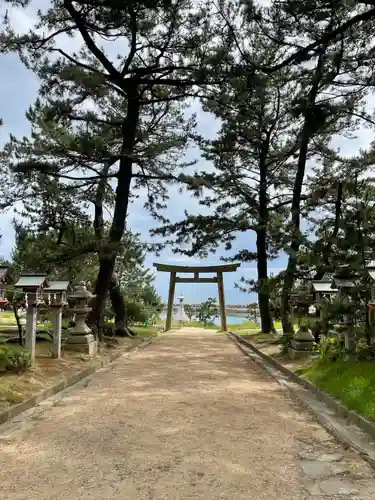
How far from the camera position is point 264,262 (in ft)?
52.4

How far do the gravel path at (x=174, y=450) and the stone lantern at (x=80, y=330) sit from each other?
2.96 m

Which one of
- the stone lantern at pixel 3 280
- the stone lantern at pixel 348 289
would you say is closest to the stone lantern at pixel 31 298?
the stone lantern at pixel 3 280

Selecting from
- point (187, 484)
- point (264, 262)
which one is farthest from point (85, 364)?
point (264, 262)

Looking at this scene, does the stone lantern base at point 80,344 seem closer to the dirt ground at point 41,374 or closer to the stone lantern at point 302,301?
the dirt ground at point 41,374

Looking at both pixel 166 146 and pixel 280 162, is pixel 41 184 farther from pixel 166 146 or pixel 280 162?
pixel 280 162

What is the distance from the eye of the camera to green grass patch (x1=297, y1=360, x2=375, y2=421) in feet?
15.9

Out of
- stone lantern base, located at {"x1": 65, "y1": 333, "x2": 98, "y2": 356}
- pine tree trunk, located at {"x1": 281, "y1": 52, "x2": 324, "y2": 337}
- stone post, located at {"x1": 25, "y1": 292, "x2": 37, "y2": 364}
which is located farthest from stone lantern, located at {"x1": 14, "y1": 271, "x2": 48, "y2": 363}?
pine tree trunk, located at {"x1": 281, "y1": 52, "x2": 324, "y2": 337}

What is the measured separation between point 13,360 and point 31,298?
126cm

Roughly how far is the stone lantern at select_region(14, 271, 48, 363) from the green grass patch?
407 centimetres

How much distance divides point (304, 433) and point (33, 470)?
7.70 feet

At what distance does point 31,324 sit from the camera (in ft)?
23.5

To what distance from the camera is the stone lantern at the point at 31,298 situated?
279 inches

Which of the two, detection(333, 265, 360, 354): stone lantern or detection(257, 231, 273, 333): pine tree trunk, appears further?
detection(257, 231, 273, 333): pine tree trunk

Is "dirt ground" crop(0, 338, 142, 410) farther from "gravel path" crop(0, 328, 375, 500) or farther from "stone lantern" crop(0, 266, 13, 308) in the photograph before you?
"stone lantern" crop(0, 266, 13, 308)
